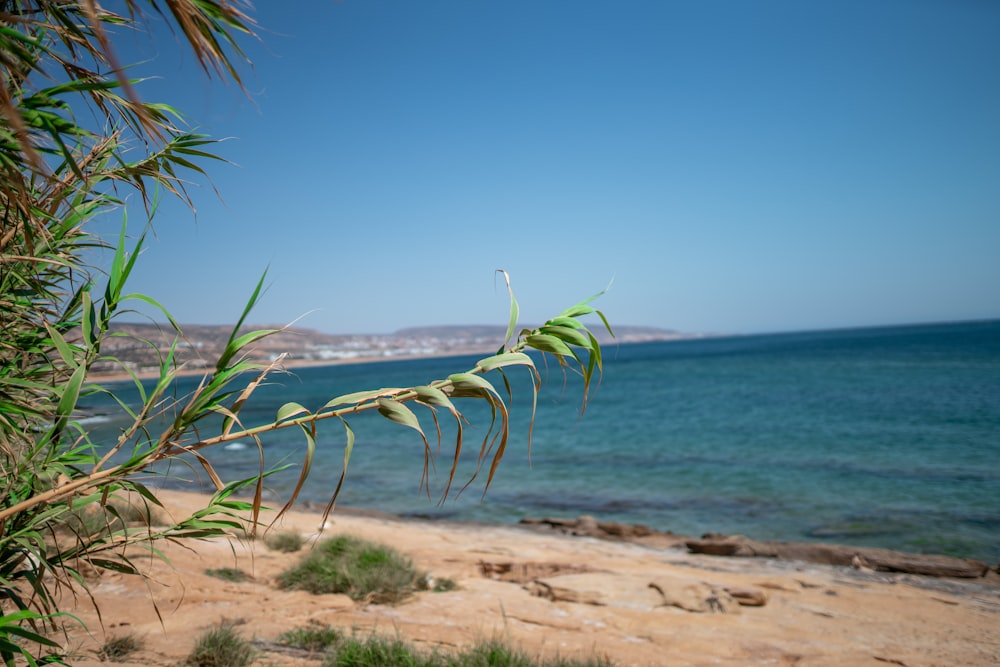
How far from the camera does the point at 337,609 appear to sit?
586 centimetres

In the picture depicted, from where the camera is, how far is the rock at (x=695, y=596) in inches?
259

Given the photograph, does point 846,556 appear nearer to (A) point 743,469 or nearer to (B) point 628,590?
(B) point 628,590

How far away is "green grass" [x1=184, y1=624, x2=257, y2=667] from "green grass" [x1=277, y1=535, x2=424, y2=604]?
1.96m

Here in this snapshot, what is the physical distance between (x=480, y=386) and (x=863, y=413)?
93.6 ft

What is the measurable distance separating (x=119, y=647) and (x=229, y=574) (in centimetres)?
301

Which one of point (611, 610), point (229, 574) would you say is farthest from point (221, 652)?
point (611, 610)

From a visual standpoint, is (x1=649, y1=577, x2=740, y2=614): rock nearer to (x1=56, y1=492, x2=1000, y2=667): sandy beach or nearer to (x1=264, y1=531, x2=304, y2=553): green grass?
(x1=56, y1=492, x2=1000, y2=667): sandy beach

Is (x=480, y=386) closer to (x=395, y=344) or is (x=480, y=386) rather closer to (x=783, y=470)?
(x=783, y=470)

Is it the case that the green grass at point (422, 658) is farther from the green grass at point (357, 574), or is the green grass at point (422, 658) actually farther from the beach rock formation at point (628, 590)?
the beach rock formation at point (628, 590)

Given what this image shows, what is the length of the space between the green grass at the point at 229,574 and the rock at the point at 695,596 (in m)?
4.90

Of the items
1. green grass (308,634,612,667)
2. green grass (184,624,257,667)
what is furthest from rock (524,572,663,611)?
green grass (184,624,257,667)

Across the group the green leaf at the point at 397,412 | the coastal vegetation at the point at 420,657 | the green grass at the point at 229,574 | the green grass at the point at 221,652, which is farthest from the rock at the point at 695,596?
the green leaf at the point at 397,412

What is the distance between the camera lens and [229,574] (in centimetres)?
693

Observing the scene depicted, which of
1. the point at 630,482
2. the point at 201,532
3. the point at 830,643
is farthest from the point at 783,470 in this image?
the point at 201,532
